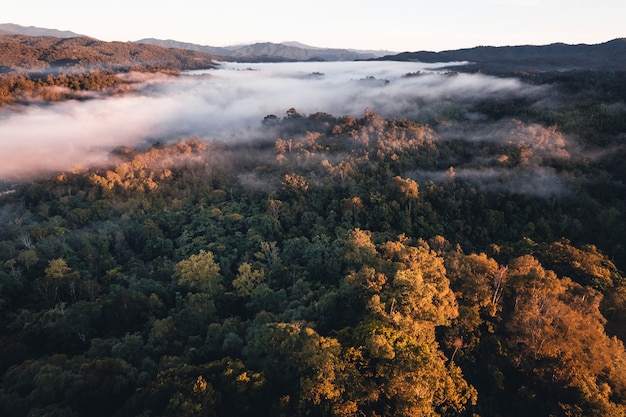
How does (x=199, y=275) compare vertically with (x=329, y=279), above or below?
above

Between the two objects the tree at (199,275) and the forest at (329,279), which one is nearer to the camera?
the forest at (329,279)

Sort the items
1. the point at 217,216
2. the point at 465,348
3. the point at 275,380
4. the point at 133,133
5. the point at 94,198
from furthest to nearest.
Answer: the point at 133,133 < the point at 94,198 < the point at 217,216 < the point at 465,348 < the point at 275,380

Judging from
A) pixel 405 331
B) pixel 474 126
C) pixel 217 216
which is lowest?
pixel 217 216

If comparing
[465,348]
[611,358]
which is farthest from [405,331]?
[611,358]

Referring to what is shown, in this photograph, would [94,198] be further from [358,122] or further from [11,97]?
[11,97]

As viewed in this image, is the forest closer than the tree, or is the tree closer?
the forest

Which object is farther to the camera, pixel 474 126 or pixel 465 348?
pixel 474 126

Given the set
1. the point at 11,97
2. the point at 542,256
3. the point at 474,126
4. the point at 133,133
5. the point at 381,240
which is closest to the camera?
the point at 542,256

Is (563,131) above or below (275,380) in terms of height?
above
